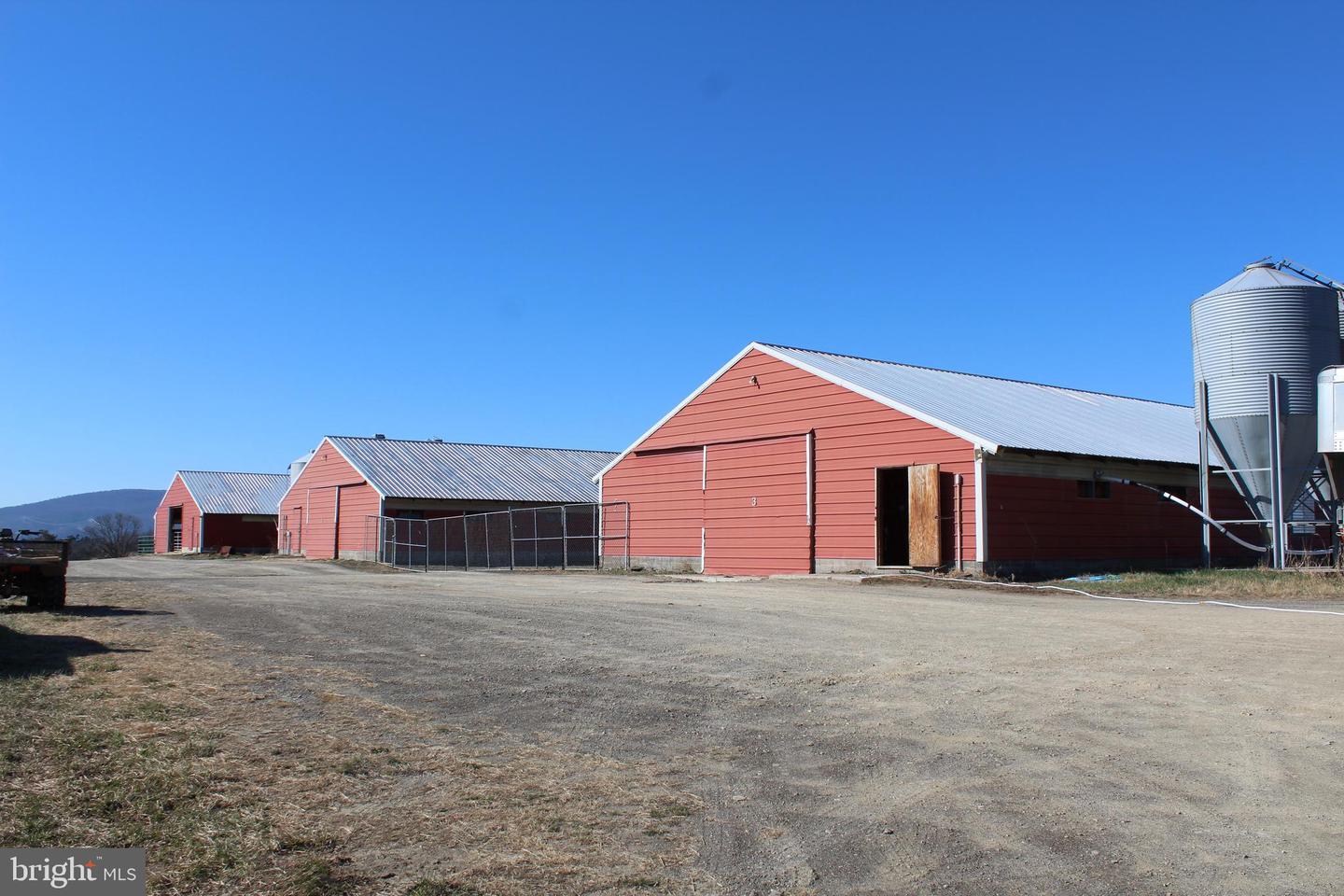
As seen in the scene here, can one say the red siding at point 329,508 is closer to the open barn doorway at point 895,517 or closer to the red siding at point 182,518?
the red siding at point 182,518

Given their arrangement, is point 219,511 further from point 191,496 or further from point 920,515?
point 920,515

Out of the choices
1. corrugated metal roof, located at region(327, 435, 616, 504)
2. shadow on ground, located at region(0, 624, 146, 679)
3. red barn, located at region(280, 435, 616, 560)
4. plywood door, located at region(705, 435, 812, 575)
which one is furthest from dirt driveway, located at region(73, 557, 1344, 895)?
corrugated metal roof, located at region(327, 435, 616, 504)

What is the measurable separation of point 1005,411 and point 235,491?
5093 cm

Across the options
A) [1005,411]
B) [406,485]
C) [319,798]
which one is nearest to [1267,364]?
[1005,411]

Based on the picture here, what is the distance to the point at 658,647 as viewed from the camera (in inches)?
394

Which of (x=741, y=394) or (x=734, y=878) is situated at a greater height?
(x=741, y=394)

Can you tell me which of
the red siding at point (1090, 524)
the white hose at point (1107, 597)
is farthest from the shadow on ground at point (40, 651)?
the red siding at point (1090, 524)

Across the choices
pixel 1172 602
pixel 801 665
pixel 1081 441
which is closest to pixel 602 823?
pixel 801 665

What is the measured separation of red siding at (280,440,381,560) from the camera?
41312mm

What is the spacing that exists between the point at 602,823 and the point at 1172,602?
43.7 feet

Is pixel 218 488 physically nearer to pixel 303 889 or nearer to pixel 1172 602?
pixel 1172 602

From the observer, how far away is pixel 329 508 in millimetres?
45344

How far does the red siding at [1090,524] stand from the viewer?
20.8 metres

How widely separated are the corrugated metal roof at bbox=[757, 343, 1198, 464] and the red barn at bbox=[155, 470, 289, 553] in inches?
1695
